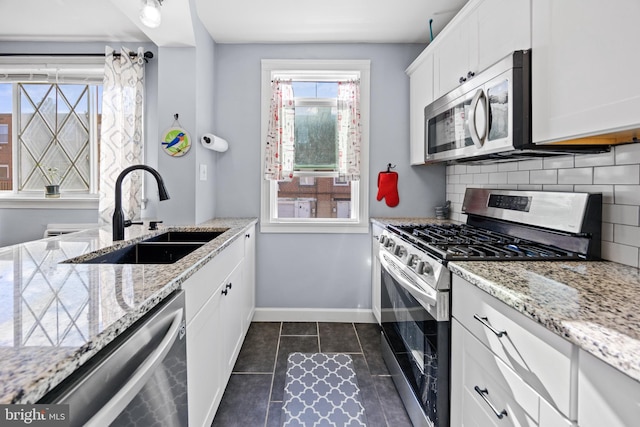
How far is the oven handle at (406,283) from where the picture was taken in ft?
4.37

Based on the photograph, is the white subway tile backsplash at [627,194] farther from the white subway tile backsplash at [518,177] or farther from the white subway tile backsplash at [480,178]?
the white subway tile backsplash at [480,178]

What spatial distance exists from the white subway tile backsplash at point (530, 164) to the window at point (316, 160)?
127 cm

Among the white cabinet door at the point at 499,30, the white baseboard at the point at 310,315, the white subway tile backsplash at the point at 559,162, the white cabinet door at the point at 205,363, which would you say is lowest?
the white baseboard at the point at 310,315

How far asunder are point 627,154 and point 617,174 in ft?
0.27

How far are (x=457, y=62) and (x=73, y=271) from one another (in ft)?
7.21

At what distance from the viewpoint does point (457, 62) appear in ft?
6.42

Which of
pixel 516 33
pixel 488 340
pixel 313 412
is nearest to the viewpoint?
pixel 488 340

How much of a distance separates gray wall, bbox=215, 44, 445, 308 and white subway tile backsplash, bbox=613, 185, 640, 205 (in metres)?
1.64

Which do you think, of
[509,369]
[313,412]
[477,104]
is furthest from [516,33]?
[313,412]

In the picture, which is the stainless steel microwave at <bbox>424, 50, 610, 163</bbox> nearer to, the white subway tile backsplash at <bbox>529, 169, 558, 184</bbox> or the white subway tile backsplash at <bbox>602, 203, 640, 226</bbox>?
the white subway tile backsplash at <bbox>529, 169, 558, 184</bbox>

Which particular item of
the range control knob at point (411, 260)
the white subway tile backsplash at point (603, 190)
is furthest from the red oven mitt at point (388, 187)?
the white subway tile backsplash at point (603, 190)

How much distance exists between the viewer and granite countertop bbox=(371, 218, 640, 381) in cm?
63

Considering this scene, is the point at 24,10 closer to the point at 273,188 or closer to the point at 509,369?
the point at 273,188

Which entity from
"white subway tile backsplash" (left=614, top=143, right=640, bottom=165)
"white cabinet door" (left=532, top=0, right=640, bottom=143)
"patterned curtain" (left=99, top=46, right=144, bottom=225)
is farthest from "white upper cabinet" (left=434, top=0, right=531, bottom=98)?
"patterned curtain" (left=99, top=46, right=144, bottom=225)
